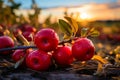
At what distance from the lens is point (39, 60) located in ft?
8.19

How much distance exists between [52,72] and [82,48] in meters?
0.22

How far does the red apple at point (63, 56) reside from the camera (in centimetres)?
252

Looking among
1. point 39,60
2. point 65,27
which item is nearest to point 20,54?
point 39,60

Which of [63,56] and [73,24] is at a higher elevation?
[73,24]

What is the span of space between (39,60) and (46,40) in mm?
120

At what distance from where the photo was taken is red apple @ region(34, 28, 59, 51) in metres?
2.47

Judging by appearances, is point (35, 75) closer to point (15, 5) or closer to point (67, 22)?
point (67, 22)

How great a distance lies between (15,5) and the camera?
512cm

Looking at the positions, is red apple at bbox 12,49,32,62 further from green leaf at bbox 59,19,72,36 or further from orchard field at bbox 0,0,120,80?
green leaf at bbox 59,19,72,36

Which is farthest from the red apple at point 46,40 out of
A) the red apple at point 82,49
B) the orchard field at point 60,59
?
the red apple at point 82,49

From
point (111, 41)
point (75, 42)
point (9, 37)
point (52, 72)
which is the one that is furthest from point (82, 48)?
point (111, 41)

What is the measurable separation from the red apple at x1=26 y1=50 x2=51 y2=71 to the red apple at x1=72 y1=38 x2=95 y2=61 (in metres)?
0.16

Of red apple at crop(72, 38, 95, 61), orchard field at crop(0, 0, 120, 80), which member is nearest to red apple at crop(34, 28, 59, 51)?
orchard field at crop(0, 0, 120, 80)

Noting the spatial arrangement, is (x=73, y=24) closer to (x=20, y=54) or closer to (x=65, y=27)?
(x=65, y=27)
